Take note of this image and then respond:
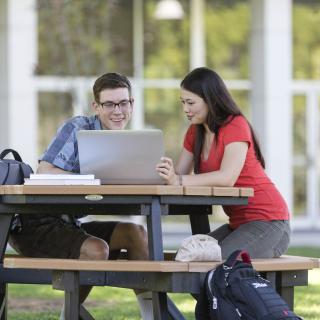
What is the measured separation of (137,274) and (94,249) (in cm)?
40

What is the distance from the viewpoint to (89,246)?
19.2ft

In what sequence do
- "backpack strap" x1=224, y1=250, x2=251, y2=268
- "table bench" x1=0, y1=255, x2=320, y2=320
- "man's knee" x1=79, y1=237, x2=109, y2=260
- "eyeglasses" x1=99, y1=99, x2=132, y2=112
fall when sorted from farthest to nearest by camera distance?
"eyeglasses" x1=99, y1=99, x2=132, y2=112 → "man's knee" x1=79, y1=237, x2=109, y2=260 → "table bench" x1=0, y1=255, x2=320, y2=320 → "backpack strap" x1=224, y1=250, x2=251, y2=268

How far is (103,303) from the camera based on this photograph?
8586 mm

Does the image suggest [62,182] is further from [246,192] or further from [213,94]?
[213,94]

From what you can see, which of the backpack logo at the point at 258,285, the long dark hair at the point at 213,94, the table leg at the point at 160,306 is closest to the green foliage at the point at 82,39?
the long dark hair at the point at 213,94

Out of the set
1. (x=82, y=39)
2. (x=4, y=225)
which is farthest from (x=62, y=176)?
(x=82, y=39)

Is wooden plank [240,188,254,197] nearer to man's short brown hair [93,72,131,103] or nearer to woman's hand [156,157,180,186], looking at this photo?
woman's hand [156,157,180,186]

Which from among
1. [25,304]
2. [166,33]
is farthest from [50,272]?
[166,33]

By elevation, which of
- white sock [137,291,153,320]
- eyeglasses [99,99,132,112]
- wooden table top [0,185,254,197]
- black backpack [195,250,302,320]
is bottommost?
white sock [137,291,153,320]

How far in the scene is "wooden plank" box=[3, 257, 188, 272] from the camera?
5.30 meters

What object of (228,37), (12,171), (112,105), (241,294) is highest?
(228,37)

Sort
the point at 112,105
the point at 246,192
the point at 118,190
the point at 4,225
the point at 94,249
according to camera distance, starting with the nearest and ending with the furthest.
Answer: the point at 118,190, the point at 246,192, the point at 4,225, the point at 94,249, the point at 112,105

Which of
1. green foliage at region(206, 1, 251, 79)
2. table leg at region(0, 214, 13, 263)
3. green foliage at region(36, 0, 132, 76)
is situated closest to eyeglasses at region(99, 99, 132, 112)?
table leg at region(0, 214, 13, 263)

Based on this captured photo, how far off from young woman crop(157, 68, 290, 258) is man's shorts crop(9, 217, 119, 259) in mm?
597
